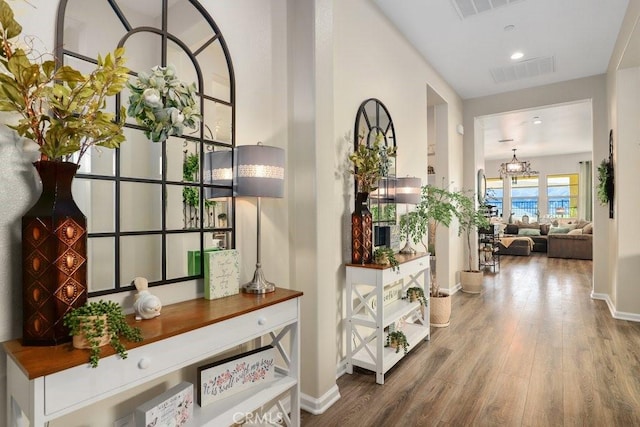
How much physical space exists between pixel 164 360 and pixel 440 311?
312cm

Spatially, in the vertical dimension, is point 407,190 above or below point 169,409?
above

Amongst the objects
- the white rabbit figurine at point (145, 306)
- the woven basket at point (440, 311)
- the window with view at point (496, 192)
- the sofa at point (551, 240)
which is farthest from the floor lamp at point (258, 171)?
the window with view at point (496, 192)

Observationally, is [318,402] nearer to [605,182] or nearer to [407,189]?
[407,189]

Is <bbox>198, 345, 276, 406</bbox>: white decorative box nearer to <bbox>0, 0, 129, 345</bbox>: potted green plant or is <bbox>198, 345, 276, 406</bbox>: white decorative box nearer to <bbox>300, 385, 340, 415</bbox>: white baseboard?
<bbox>300, 385, 340, 415</bbox>: white baseboard

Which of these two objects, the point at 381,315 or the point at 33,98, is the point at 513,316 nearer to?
the point at 381,315

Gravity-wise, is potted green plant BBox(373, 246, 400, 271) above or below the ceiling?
below

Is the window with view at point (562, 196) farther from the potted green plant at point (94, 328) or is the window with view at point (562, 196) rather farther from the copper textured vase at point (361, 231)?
the potted green plant at point (94, 328)

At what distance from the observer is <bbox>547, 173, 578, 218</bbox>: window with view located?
37.3 ft

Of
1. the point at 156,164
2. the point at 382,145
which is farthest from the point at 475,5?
the point at 156,164

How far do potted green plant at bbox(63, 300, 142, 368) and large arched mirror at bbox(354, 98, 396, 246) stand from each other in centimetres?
202

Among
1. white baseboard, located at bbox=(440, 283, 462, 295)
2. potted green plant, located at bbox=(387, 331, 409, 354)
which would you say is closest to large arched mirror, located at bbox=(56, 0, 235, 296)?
potted green plant, located at bbox=(387, 331, 409, 354)

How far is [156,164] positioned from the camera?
5.17 ft

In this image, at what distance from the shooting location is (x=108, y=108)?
1.41 m

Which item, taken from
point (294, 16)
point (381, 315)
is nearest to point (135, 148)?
point (294, 16)
